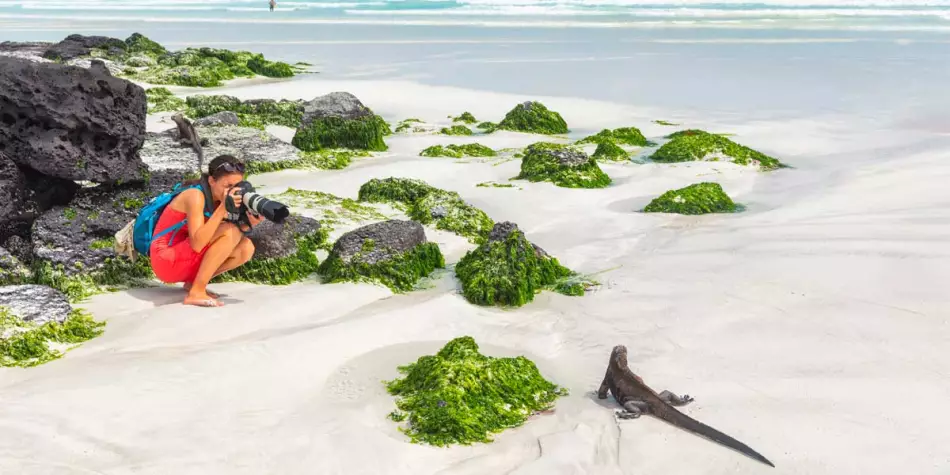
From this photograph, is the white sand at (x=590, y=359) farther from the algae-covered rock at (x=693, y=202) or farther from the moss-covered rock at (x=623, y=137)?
the moss-covered rock at (x=623, y=137)

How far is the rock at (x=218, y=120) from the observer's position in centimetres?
1007

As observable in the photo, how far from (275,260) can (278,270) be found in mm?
79

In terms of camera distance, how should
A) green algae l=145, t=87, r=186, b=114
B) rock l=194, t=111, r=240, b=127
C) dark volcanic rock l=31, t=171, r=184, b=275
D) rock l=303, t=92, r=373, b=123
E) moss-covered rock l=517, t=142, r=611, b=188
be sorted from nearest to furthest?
dark volcanic rock l=31, t=171, r=184, b=275, moss-covered rock l=517, t=142, r=611, b=188, rock l=194, t=111, r=240, b=127, rock l=303, t=92, r=373, b=123, green algae l=145, t=87, r=186, b=114

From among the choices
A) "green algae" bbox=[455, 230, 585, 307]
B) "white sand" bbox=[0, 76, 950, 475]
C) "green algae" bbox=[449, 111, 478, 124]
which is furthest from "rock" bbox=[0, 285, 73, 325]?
→ "green algae" bbox=[449, 111, 478, 124]

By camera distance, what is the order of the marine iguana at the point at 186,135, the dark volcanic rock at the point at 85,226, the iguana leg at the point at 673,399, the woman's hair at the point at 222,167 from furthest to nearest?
1. the marine iguana at the point at 186,135
2. the dark volcanic rock at the point at 85,226
3. the woman's hair at the point at 222,167
4. the iguana leg at the point at 673,399

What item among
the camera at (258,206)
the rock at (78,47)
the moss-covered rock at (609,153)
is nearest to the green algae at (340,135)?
the moss-covered rock at (609,153)

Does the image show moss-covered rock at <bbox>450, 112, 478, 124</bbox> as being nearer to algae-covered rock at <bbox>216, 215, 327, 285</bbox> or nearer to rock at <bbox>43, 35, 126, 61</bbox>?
algae-covered rock at <bbox>216, 215, 327, 285</bbox>

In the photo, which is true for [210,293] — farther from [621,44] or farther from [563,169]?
[621,44]

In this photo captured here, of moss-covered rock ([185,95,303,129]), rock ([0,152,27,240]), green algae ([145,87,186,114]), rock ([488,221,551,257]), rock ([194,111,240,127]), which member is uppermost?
rock ([0,152,27,240])

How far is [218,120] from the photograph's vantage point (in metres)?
10.3

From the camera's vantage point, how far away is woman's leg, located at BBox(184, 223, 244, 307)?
16.6 feet

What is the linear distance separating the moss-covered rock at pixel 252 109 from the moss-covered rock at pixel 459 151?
245cm

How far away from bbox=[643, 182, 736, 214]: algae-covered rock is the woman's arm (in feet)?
14.1

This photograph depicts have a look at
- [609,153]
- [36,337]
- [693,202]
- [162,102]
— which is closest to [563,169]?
[609,153]
